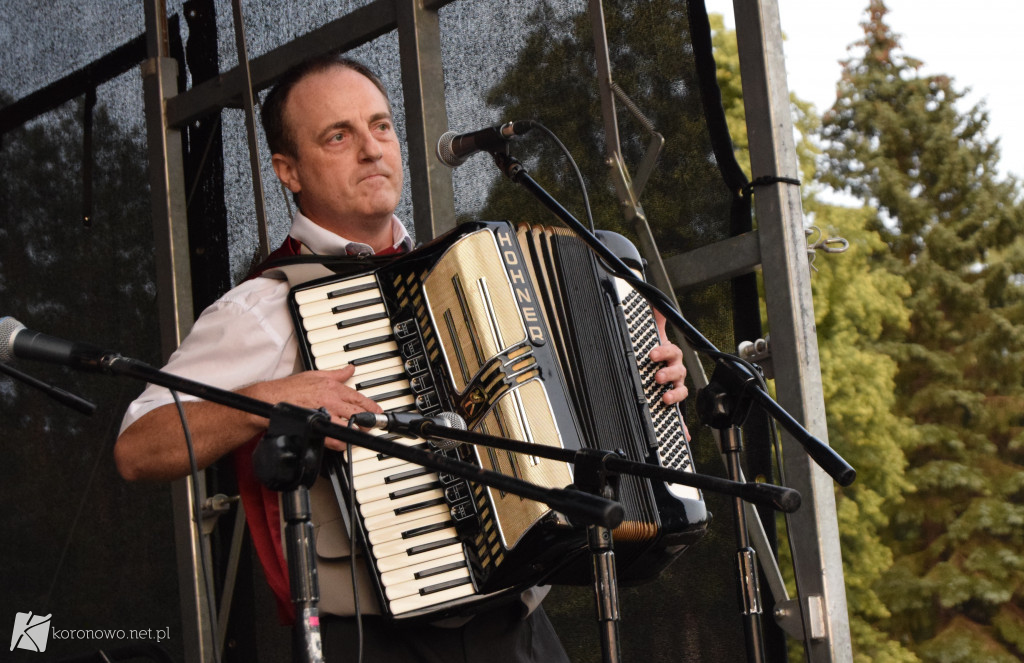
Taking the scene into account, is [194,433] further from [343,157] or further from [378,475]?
[343,157]

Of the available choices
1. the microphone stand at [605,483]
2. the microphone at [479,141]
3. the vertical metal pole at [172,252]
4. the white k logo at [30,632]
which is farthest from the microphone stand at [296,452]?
the white k logo at [30,632]

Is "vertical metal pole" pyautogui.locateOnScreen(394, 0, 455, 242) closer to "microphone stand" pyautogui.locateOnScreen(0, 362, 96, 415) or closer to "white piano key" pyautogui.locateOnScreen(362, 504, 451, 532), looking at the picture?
"white piano key" pyautogui.locateOnScreen(362, 504, 451, 532)

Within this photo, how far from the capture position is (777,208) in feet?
9.10

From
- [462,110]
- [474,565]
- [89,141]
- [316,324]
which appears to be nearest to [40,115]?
[89,141]

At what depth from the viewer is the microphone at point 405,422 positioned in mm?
1480

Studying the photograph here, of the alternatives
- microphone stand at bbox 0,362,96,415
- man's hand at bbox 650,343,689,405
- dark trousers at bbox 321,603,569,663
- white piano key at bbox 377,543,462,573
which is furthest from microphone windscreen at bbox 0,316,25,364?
man's hand at bbox 650,343,689,405

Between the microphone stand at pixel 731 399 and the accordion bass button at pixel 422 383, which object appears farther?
the accordion bass button at pixel 422 383

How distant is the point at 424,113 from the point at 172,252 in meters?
1.27

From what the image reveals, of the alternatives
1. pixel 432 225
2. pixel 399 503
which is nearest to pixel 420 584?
pixel 399 503

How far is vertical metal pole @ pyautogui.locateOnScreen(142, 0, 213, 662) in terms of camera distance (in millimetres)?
4039

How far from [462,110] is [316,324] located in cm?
174

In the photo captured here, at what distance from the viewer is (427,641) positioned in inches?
84.4

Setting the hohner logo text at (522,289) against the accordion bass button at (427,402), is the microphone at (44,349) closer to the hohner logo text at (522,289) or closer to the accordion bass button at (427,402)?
the accordion bass button at (427,402)

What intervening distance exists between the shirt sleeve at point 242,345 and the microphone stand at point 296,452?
2.22 ft
